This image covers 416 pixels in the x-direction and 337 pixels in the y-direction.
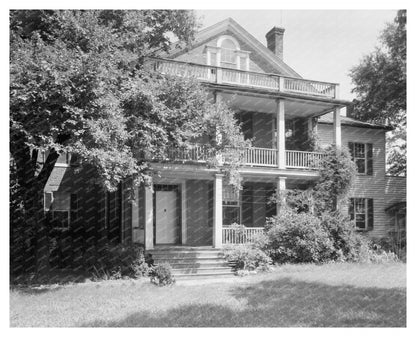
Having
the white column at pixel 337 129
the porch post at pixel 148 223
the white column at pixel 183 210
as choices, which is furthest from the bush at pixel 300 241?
the white column at pixel 337 129

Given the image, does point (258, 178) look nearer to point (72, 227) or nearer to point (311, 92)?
point (311, 92)

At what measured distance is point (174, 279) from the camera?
12641mm

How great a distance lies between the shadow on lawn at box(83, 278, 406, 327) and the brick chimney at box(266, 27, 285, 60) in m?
15.3

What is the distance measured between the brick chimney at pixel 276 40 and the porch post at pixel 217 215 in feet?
31.4

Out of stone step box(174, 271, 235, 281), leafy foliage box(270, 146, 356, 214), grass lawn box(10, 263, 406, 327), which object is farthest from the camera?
leafy foliage box(270, 146, 356, 214)

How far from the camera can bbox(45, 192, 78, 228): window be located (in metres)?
18.8

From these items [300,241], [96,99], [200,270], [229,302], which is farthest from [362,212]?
[96,99]

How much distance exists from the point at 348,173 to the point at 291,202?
110 inches

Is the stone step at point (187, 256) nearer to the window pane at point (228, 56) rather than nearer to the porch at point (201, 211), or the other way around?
the porch at point (201, 211)

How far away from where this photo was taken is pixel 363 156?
22078 millimetres

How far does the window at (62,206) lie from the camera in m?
18.8

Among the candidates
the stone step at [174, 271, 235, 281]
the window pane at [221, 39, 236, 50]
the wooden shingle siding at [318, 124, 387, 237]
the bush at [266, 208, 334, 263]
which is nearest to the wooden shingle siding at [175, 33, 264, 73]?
the window pane at [221, 39, 236, 50]

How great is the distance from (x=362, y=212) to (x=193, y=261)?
10.7 meters

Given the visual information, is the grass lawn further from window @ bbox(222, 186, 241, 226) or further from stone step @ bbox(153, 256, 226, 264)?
window @ bbox(222, 186, 241, 226)
